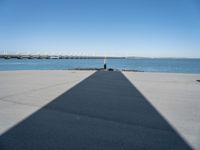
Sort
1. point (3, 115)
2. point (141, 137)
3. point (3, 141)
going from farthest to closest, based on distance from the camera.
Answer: point (3, 115), point (141, 137), point (3, 141)

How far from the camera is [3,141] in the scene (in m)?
4.12


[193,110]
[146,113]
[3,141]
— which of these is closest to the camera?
[3,141]

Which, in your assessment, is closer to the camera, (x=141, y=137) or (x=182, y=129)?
(x=141, y=137)

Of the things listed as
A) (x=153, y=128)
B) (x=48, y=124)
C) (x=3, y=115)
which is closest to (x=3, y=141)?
(x=48, y=124)

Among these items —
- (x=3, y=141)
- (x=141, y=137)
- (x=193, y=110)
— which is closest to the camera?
(x=3, y=141)

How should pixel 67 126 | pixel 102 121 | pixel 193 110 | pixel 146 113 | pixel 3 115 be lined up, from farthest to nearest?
pixel 193 110 → pixel 146 113 → pixel 3 115 → pixel 102 121 → pixel 67 126

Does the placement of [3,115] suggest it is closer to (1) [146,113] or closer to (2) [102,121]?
(2) [102,121]

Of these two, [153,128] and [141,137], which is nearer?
[141,137]

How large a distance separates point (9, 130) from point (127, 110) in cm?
341

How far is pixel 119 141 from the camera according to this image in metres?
4.29

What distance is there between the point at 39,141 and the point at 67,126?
1.02 meters

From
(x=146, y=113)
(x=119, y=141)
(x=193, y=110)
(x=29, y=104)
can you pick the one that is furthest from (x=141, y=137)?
(x=29, y=104)

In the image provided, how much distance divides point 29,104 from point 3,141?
10.9ft

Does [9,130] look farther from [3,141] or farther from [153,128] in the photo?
[153,128]
